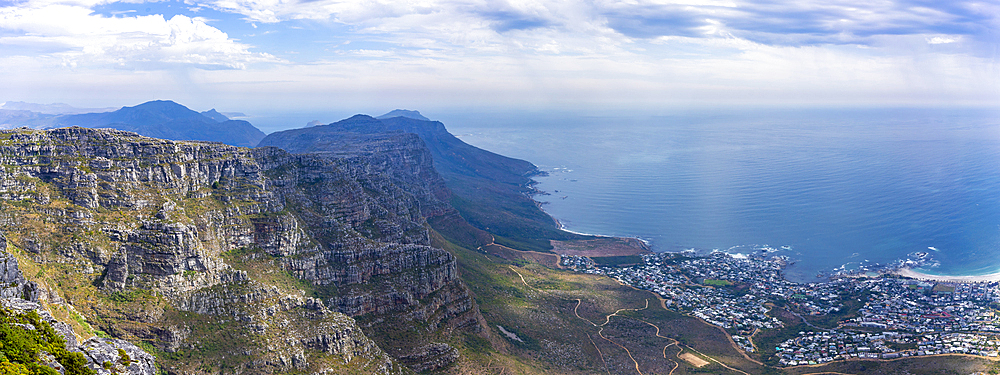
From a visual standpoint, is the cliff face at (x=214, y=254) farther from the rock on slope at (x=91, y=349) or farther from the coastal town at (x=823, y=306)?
the coastal town at (x=823, y=306)

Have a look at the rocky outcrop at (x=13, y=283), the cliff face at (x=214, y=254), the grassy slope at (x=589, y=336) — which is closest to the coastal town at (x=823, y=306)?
the grassy slope at (x=589, y=336)

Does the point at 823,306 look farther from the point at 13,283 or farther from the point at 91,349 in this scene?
the point at 13,283

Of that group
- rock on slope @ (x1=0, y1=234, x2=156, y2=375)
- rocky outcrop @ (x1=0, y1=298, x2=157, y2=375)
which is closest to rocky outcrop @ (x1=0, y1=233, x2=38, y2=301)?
rock on slope @ (x1=0, y1=234, x2=156, y2=375)

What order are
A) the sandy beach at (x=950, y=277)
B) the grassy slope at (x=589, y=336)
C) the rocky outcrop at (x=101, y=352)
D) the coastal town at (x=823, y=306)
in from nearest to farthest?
the rocky outcrop at (x=101, y=352) → the grassy slope at (x=589, y=336) → the coastal town at (x=823, y=306) → the sandy beach at (x=950, y=277)

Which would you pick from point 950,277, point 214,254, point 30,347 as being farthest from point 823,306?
point 30,347

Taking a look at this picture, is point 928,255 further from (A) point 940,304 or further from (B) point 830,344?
(B) point 830,344

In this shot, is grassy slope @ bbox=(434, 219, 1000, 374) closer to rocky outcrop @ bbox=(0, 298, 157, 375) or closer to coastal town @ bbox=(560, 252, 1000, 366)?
coastal town @ bbox=(560, 252, 1000, 366)
